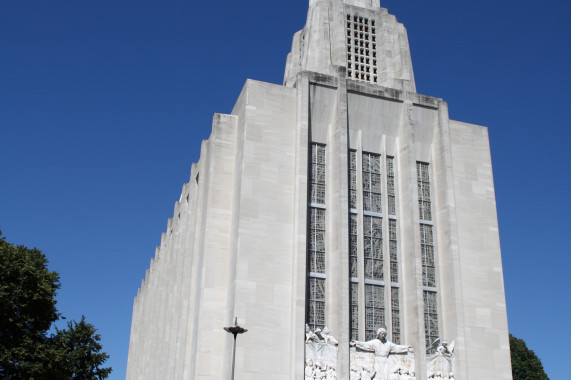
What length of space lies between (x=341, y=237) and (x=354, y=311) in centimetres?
330

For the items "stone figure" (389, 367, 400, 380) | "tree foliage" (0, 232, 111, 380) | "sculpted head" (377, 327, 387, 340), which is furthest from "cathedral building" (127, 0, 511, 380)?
"tree foliage" (0, 232, 111, 380)

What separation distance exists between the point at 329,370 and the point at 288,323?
255 cm

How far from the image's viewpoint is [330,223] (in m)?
30.1

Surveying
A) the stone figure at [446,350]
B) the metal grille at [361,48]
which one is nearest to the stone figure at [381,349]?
the stone figure at [446,350]

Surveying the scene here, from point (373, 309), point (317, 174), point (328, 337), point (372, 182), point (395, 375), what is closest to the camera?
point (328, 337)


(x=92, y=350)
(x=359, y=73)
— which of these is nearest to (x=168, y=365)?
(x=92, y=350)

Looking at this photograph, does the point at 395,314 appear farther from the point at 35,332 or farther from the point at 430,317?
the point at 35,332

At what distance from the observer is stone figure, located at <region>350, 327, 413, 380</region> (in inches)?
1104

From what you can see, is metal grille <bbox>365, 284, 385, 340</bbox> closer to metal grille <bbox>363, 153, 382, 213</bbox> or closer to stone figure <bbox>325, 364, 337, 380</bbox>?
stone figure <bbox>325, 364, 337, 380</bbox>

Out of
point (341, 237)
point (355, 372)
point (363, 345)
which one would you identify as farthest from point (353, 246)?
point (355, 372)

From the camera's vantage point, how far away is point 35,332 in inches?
1286

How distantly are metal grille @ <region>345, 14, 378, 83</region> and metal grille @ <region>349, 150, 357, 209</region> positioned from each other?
18.4 ft

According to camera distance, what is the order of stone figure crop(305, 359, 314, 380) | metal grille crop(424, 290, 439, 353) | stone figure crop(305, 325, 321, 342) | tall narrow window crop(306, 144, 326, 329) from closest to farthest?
1. stone figure crop(305, 359, 314, 380)
2. stone figure crop(305, 325, 321, 342)
3. tall narrow window crop(306, 144, 326, 329)
4. metal grille crop(424, 290, 439, 353)

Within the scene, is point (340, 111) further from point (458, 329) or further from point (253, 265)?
point (458, 329)
